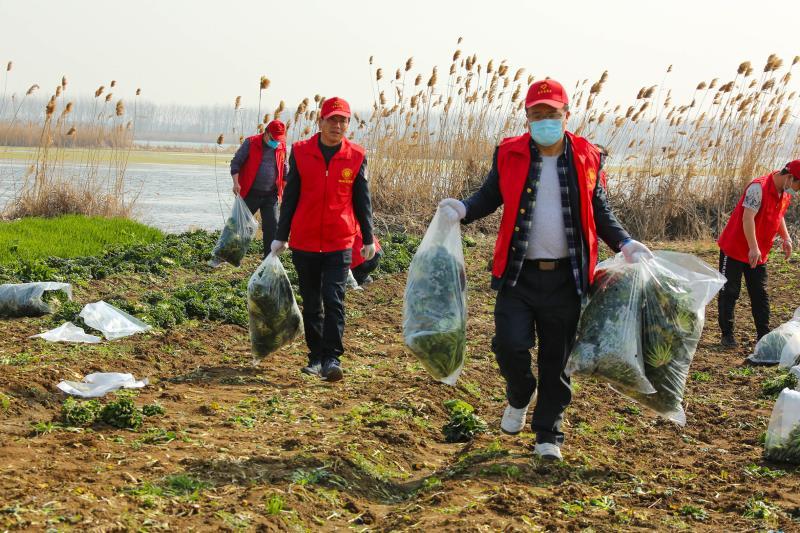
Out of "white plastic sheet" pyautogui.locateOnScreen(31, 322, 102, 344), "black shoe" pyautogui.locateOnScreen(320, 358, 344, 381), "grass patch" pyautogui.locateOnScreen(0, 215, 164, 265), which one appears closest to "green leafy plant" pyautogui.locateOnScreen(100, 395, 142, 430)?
"black shoe" pyautogui.locateOnScreen(320, 358, 344, 381)

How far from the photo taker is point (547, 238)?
15.7 ft

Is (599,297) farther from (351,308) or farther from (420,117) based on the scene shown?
(420,117)

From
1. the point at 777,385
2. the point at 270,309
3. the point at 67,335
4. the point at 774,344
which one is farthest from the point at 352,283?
the point at 777,385

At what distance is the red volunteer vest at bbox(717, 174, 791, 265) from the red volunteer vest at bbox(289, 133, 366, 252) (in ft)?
11.4

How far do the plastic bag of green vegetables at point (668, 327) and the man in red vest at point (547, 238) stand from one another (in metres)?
0.21

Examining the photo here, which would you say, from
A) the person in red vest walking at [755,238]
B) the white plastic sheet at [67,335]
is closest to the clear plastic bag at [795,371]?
the person in red vest walking at [755,238]

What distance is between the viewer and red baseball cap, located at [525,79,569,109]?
4746mm

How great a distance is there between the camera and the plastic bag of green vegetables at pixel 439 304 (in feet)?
16.9

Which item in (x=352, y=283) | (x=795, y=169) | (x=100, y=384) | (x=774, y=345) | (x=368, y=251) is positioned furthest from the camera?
(x=352, y=283)

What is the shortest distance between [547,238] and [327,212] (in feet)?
6.93

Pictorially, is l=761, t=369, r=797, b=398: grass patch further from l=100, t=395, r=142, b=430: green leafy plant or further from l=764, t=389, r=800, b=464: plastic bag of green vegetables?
l=100, t=395, r=142, b=430: green leafy plant

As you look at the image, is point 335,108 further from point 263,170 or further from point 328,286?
point 263,170

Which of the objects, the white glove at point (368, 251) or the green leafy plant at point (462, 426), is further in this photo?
the white glove at point (368, 251)

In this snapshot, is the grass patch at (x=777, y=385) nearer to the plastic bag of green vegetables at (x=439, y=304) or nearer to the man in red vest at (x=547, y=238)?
the man in red vest at (x=547, y=238)
